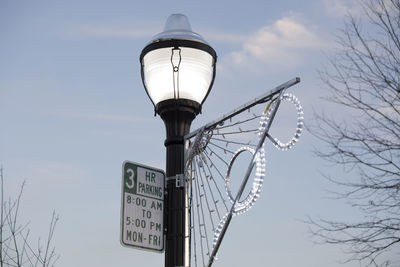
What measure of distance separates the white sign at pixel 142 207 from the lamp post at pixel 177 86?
139 mm

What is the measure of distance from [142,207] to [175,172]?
527mm

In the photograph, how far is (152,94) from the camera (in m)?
5.33

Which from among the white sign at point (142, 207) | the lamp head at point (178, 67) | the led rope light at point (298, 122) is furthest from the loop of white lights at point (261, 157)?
the lamp head at point (178, 67)

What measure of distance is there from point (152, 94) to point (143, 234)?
1.47 metres

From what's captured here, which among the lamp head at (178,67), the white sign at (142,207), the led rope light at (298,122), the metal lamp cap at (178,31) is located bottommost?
the white sign at (142,207)

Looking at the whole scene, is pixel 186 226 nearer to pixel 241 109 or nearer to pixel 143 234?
pixel 143 234

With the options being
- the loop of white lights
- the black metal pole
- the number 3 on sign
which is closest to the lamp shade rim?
the black metal pole

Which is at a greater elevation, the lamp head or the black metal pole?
the lamp head

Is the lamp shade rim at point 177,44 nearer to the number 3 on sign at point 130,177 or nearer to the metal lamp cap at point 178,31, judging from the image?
the metal lamp cap at point 178,31

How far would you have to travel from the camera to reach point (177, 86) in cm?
511

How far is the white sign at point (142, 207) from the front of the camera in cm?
455

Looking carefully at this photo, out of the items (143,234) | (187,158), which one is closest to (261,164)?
(187,158)

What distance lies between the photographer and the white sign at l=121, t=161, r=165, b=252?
4551 mm

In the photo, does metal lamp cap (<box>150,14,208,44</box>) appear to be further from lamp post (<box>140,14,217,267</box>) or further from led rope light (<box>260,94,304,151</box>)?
led rope light (<box>260,94,304,151</box>)
